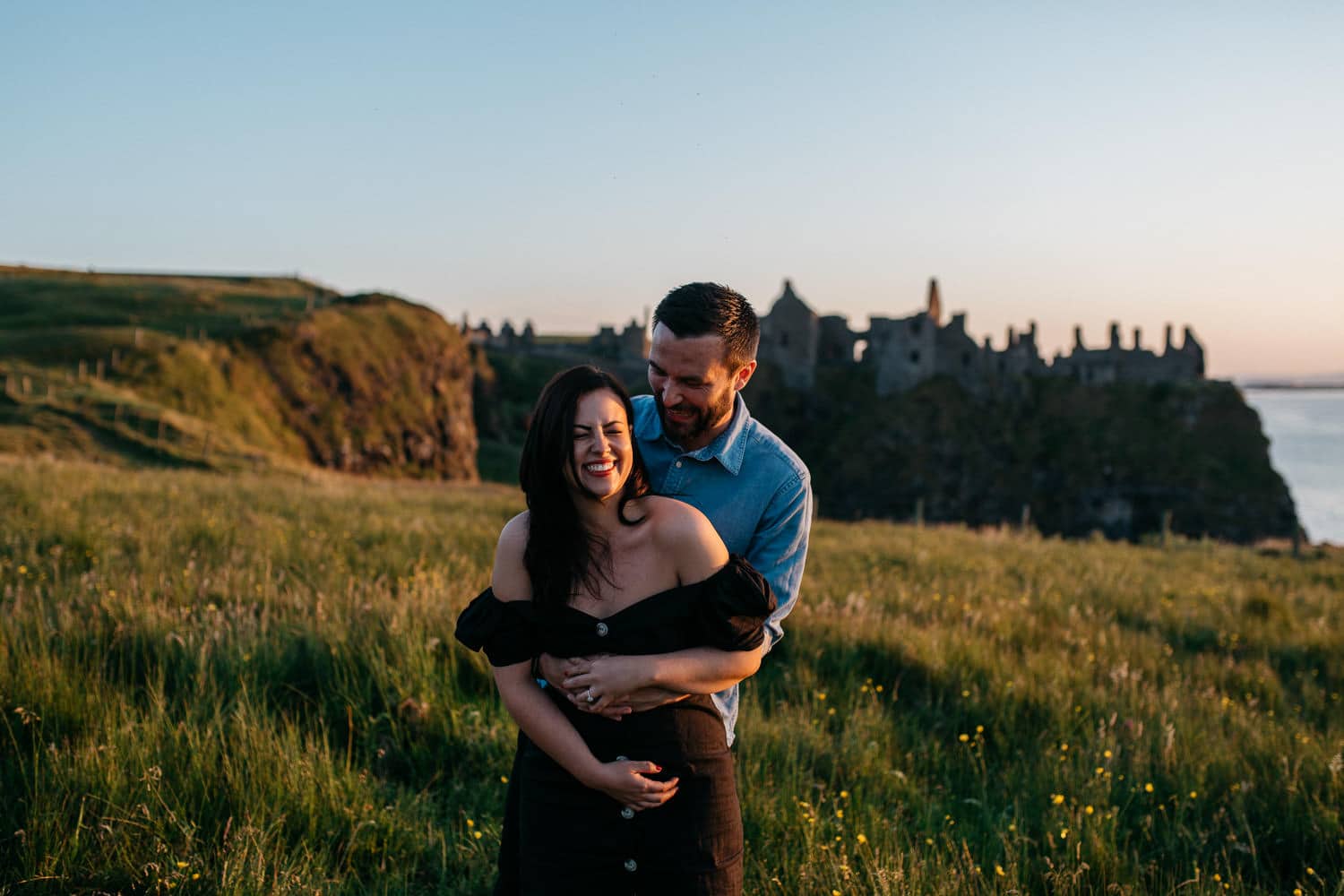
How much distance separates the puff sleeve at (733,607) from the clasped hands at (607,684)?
9.1 inches

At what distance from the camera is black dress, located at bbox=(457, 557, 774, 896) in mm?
2682

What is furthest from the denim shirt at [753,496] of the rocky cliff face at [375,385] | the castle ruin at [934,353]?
the castle ruin at [934,353]

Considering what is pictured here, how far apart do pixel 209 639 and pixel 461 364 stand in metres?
68.6

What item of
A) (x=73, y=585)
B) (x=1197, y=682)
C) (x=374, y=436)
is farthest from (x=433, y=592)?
(x=374, y=436)

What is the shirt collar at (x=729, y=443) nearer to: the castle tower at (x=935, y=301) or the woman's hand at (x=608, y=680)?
the woman's hand at (x=608, y=680)

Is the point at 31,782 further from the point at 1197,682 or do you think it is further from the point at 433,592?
the point at 1197,682

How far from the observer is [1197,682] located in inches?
270

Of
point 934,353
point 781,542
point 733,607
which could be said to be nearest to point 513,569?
point 733,607

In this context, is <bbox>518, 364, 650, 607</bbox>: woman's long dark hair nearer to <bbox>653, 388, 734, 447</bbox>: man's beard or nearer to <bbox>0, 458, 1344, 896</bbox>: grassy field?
<bbox>653, 388, 734, 447</bbox>: man's beard

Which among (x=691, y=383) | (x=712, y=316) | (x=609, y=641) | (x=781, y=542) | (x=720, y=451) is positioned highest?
(x=712, y=316)

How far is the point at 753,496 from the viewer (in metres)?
3.10

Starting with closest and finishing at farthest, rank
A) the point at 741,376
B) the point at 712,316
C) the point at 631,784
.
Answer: the point at 631,784
the point at 712,316
the point at 741,376

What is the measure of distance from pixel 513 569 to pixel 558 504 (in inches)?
10.3

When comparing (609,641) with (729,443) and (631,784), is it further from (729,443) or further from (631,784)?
(729,443)
